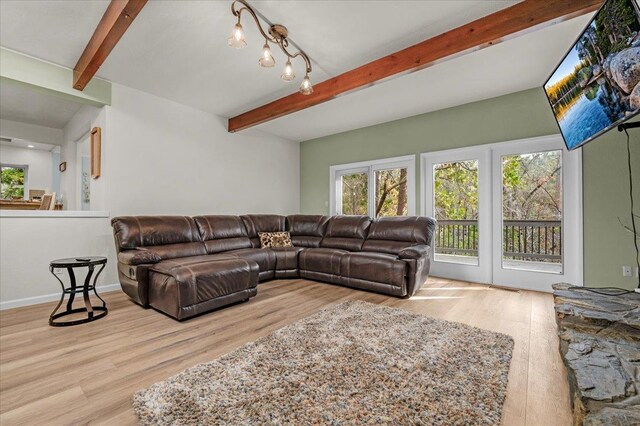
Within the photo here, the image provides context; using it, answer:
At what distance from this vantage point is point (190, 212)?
4402mm

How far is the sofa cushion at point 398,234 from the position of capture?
3871 mm

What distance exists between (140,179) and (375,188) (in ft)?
12.7

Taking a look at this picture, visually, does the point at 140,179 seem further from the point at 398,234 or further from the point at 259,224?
the point at 398,234

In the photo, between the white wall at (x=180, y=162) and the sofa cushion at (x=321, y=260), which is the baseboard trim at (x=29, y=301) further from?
the sofa cushion at (x=321, y=260)

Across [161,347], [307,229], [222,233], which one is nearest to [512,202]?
[307,229]

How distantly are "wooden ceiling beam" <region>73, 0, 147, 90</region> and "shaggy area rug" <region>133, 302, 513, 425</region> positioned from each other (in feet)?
8.73

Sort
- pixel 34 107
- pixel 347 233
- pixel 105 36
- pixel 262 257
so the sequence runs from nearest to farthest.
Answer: pixel 105 36
pixel 262 257
pixel 34 107
pixel 347 233

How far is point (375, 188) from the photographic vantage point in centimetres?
522

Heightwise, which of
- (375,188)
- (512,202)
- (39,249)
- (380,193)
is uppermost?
(375,188)

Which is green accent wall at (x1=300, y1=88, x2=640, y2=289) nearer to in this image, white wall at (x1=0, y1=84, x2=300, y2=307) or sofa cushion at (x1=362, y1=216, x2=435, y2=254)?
sofa cushion at (x1=362, y1=216, x2=435, y2=254)

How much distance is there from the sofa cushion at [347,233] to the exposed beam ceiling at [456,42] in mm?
2000

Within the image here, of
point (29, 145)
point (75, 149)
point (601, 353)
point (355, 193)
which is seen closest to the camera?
point (601, 353)

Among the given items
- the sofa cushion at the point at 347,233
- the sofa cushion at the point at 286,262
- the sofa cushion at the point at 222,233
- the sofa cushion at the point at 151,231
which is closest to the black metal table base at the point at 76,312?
the sofa cushion at the point at 151,231

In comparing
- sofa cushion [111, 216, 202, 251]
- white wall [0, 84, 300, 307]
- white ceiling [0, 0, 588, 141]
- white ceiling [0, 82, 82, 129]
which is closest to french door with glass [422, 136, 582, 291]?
white ceiling [0, 0, 588, 141]
